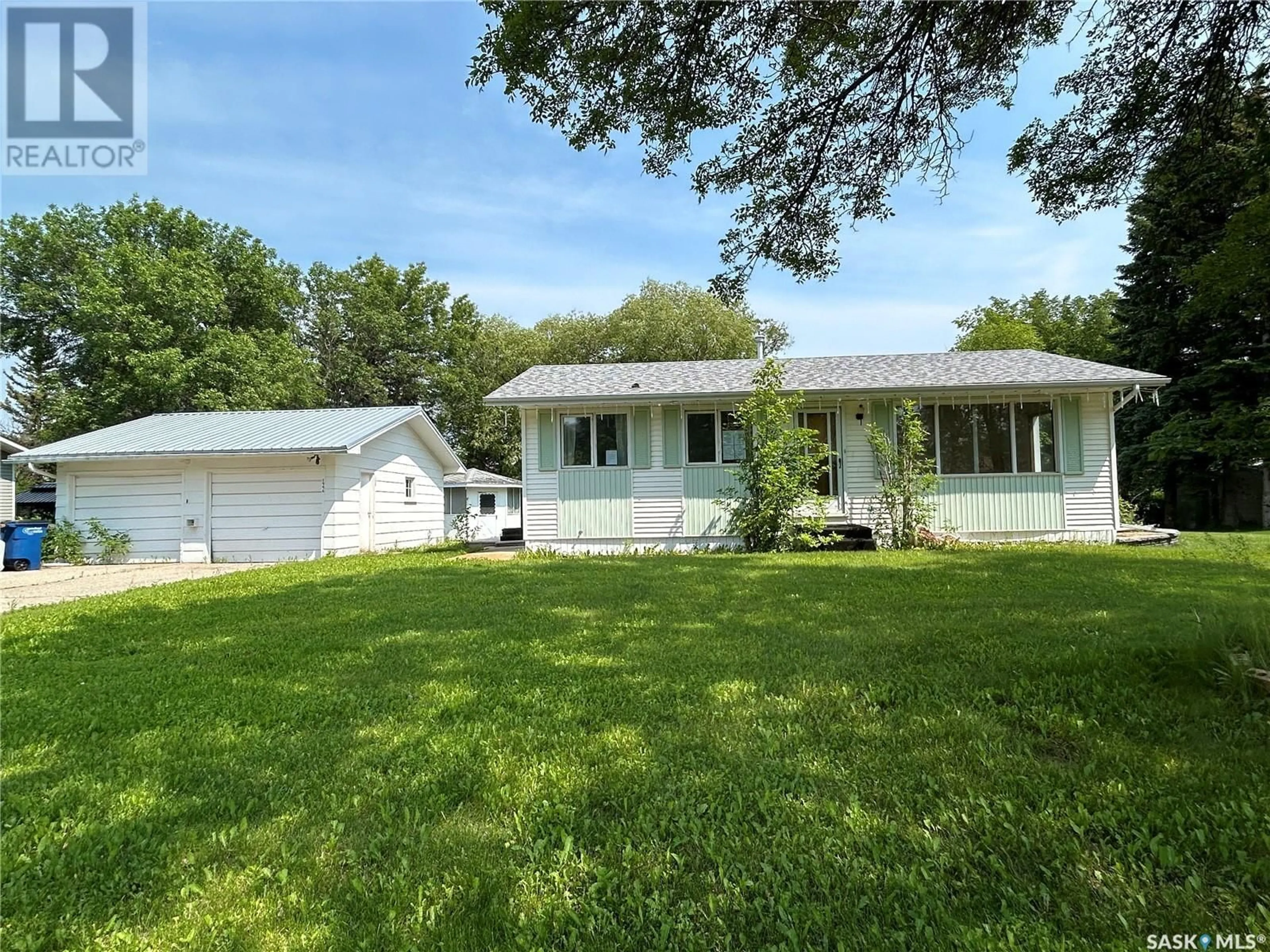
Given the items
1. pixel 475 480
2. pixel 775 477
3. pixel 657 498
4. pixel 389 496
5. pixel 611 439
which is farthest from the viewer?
pixel 475 480

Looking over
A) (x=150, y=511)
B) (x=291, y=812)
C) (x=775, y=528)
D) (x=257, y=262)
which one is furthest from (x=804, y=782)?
(x=257, y=262)

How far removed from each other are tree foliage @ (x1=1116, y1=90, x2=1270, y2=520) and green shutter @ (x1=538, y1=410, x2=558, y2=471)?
30.7 feet

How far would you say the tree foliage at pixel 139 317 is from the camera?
74.0 feet

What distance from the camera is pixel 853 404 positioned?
39.7 feet

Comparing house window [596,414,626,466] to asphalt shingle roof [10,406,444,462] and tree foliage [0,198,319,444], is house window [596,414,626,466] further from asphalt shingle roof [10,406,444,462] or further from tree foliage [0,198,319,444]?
tree foliage [0,198,319,444]

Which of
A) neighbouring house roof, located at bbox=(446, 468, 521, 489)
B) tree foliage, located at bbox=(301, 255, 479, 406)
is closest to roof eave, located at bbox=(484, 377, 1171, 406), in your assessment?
neighbouring house roof, located at bbox=(446, 468, 521, 489)

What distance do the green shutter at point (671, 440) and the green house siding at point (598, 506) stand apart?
2.69 ft

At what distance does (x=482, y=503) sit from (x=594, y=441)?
13117 millimetres

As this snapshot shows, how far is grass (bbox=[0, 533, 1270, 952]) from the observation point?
1.73 m

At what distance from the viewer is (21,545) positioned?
11.6m

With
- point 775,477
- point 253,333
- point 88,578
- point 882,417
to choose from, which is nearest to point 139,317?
point 253,333

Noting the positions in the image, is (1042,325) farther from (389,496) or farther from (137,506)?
(137,506)

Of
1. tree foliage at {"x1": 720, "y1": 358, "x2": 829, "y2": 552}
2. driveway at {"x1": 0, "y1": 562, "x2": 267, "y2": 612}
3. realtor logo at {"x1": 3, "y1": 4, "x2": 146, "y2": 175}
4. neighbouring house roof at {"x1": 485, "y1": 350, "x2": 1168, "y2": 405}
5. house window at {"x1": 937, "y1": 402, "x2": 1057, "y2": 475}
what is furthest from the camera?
house window at {"x1": 937, "y1": 402, "x2": 1057, "y2": 475}

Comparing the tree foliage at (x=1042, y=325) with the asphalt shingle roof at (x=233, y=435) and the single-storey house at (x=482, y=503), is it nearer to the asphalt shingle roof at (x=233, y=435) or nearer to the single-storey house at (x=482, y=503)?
the single-storey house at (x=482, y=503)
